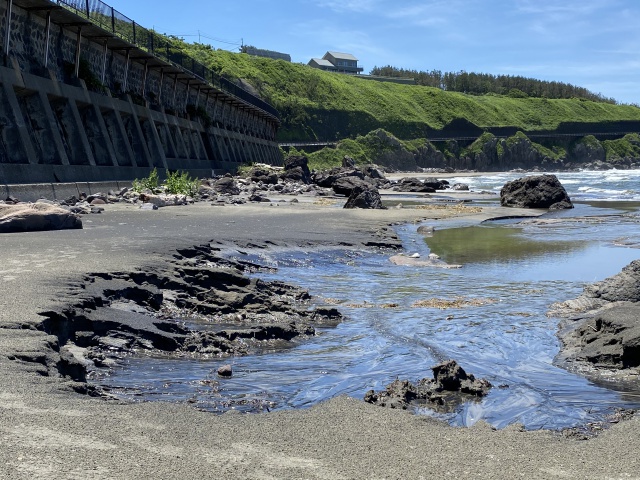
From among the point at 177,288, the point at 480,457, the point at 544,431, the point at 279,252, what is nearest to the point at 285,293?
the point at 177,288

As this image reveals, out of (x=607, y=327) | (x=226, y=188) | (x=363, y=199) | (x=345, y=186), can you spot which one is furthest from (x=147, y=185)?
(x=607, y=327)

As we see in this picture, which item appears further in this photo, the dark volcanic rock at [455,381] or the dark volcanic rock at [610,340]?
the dark volcanic rock at [610,340]

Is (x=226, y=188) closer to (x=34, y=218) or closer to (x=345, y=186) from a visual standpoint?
(x=345, y=186)

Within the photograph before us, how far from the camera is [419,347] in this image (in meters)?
7.36

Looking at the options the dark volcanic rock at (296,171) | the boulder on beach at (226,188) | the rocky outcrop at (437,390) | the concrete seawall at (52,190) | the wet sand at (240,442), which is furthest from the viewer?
the dark volcanic rock at (296,171)

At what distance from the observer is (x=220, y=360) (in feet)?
21.6

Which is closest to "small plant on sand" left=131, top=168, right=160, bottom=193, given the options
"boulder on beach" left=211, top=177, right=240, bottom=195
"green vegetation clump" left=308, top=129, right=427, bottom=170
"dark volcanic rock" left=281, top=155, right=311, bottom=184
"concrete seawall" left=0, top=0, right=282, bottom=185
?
"concrete seawall" left=0, top=0, right=282, bottom=185

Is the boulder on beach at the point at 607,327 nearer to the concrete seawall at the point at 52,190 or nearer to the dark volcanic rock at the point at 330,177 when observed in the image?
Result: the concrete seawall at the point at 52,190

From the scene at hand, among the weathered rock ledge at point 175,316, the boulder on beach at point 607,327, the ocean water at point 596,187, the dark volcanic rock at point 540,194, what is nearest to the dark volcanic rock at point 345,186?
the dark volcanic rock at point 540,194

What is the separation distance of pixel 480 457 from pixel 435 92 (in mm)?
137734

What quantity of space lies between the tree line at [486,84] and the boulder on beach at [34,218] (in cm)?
15541

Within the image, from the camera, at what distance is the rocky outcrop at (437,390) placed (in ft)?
17.4

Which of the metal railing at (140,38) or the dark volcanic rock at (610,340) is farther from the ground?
the metal railing at (140,38)

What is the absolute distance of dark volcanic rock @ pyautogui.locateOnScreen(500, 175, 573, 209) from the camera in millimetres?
32000
